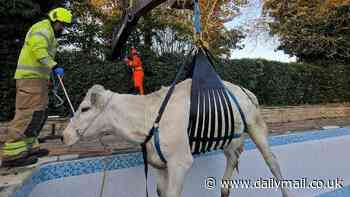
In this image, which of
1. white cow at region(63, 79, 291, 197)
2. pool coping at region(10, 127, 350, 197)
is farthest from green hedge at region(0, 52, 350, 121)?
white cow at region(63, 79, 291, 197)

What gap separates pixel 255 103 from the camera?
3.05m

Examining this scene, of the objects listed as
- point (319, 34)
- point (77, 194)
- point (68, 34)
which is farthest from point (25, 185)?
point (319, 34)

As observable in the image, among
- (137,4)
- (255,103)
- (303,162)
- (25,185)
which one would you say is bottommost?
(303,162)

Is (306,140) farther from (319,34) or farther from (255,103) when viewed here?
(319,34)

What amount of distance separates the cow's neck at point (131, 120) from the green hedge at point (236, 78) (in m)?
4.40

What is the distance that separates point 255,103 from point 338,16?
1180 cm

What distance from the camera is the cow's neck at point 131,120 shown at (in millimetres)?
2281

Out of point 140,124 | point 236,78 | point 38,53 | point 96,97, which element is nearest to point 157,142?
point 140,124

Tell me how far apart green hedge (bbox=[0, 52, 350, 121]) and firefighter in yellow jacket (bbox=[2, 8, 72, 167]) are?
3.41 meters

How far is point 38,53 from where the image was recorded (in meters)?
2.75

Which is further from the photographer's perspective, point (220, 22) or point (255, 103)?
point (220, 22)

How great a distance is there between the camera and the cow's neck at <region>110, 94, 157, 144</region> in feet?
7.48

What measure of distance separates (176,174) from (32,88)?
1.63m

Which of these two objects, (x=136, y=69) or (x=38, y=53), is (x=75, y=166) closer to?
(x=38, y=53)
